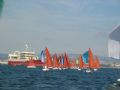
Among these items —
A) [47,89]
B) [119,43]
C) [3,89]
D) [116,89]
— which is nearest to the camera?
[119,43]

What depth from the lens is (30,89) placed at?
74.4 meters

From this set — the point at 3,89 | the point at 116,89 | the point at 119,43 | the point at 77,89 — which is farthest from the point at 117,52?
the point at 77,89

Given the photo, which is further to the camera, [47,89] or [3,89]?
[47,89]

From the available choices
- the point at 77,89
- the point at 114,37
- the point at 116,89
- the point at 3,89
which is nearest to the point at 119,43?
the point at 114,37

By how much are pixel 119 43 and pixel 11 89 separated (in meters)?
47.3

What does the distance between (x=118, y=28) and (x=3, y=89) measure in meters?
45.6

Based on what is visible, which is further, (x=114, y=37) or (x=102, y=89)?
(x=102, y=89)

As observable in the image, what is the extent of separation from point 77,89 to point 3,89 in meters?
16.4

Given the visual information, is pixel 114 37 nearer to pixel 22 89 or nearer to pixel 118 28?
pixel 118 28

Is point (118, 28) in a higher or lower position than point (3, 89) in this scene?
higher

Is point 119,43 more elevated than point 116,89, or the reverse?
point 119,43

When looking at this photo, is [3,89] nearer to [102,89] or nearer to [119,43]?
[102,89]

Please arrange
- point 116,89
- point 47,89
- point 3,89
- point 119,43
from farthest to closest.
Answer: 1. point 47,89
2. point 3,89
3. point 116,89
4. point 119,43

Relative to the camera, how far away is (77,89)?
262ft
